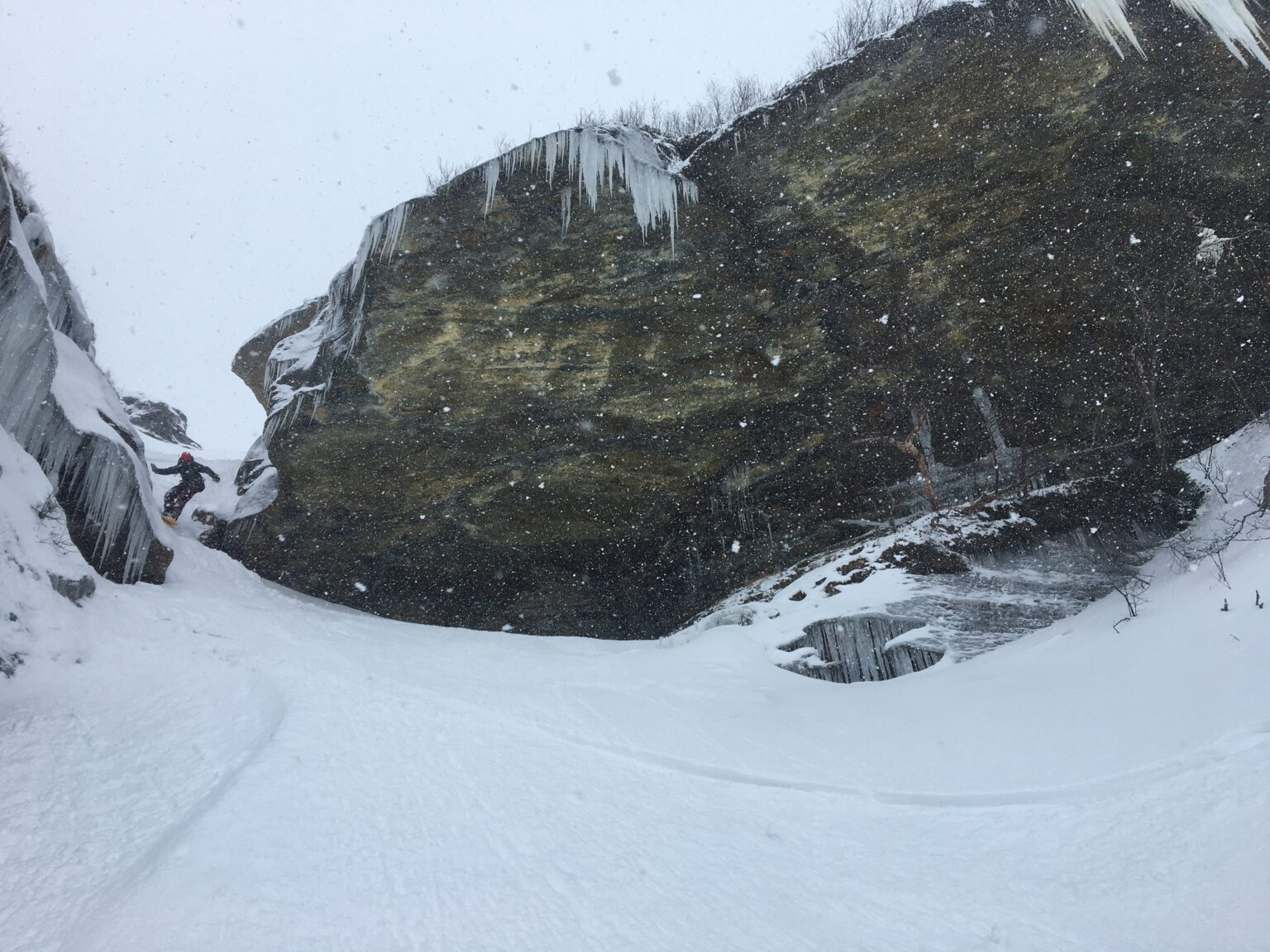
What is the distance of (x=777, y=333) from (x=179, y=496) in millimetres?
10372

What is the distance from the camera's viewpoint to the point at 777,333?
9.45m

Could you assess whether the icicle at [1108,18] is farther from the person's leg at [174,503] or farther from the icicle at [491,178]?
the person's leg at [174,503]

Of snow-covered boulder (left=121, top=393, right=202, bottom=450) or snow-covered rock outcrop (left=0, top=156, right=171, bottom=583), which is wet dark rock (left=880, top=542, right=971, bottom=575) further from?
snow-covered boulder (left=121, top=393, right=202, bottom=450)

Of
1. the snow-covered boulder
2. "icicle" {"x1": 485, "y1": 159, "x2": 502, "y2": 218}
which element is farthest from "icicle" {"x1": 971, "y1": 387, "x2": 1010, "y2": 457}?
the snow-covered boulder

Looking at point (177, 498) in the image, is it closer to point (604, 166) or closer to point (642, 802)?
point (604, 166)

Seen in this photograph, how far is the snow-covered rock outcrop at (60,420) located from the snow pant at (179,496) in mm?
2279

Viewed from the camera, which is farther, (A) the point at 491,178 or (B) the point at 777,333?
(B) the point at 777,333

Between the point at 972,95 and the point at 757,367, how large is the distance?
427 cm

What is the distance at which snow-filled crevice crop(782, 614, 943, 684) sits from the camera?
6.41 m

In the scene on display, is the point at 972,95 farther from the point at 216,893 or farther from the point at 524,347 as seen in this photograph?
the point at 216,893

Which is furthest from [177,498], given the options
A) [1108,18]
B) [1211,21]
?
[1211,21]

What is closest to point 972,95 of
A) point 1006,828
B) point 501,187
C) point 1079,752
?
point 501,187

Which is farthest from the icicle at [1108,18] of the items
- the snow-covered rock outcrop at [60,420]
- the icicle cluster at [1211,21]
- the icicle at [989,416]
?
the snow-covered rock outcrop at [60,420]

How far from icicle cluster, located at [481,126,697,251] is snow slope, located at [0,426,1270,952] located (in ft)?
19.7
